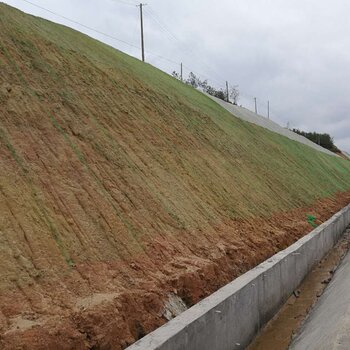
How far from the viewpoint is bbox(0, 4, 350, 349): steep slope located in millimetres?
5676

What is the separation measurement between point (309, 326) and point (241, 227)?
15.2ft

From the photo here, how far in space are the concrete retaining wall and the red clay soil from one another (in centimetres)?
71

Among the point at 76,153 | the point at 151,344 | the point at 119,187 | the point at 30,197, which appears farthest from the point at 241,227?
the point at 151,344

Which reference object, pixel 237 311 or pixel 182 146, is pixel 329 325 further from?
pixel 182 146

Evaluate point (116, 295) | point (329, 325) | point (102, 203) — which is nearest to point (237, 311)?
point (329, 325)

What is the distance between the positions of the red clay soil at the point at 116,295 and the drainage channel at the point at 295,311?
3.93ft

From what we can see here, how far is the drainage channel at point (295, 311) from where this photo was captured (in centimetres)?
768

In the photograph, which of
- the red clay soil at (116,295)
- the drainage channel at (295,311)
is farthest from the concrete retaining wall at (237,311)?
the red clay soil at (116,295)

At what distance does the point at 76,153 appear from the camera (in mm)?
9023

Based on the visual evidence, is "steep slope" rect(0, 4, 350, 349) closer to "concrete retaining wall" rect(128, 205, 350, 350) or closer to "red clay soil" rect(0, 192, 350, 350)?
"red clay soil" rect(0, 192, 350, 350)

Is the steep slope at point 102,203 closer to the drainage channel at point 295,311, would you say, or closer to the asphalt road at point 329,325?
the drainage channel at point 295,311

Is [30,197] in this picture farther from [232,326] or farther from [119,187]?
[232,326]

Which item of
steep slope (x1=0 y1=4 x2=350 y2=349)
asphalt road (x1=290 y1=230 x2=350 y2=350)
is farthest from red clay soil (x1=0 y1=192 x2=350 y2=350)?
asphalt road (x1=290 y1=230 x2=350 y2=350)

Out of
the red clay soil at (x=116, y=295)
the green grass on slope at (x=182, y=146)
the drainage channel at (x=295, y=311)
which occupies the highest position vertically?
the green grass on slope at (x=182, y=146)
